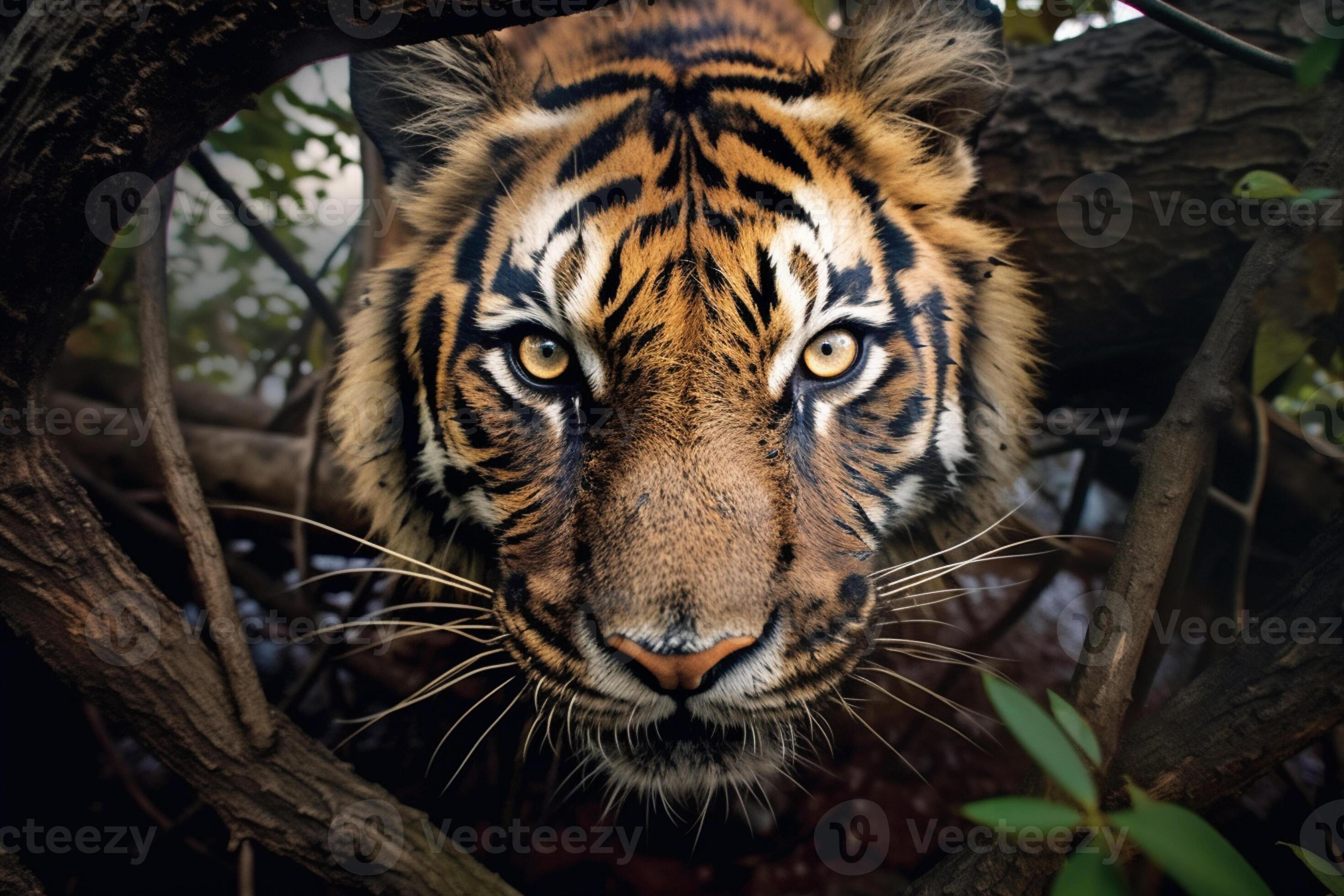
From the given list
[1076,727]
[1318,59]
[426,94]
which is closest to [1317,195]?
[1318,59]

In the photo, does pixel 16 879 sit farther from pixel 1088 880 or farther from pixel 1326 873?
pixel 1326 873

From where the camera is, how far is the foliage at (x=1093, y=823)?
499 mm

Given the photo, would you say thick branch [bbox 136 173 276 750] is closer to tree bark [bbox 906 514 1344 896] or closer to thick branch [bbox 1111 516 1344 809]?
tree bark [bbox 906 514 1344 896]

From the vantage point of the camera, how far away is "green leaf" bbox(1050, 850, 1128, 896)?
0.53 metres

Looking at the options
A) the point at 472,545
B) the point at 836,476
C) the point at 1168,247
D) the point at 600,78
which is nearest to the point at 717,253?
the point at 836,476

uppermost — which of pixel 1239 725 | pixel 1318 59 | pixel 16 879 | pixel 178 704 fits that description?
pixel 1318 59

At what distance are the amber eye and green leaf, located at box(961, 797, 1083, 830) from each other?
0.68 metres

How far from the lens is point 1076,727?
0.65 metres

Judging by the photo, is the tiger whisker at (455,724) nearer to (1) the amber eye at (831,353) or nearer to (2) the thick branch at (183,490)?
(2) the thick branch at (183,490)

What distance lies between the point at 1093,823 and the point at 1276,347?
87 cm

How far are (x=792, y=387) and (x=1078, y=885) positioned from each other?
2.30 feet

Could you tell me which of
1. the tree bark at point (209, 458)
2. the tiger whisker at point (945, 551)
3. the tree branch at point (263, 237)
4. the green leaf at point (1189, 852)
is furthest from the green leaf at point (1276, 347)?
the tree bark at point (209, 458)

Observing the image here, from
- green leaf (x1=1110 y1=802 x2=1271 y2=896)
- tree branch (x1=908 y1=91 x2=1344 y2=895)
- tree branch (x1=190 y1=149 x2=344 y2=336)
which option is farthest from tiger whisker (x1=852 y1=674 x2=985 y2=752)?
tree branch (x1=190 y1=149 x2=344 y2=336)

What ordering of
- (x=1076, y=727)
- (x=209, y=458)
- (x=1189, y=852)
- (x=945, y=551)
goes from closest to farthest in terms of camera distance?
1. (x=1189, y=852)
2. (x=1076, y=727)
3. (x=945, y=551)
4. (x=209, y=458)
